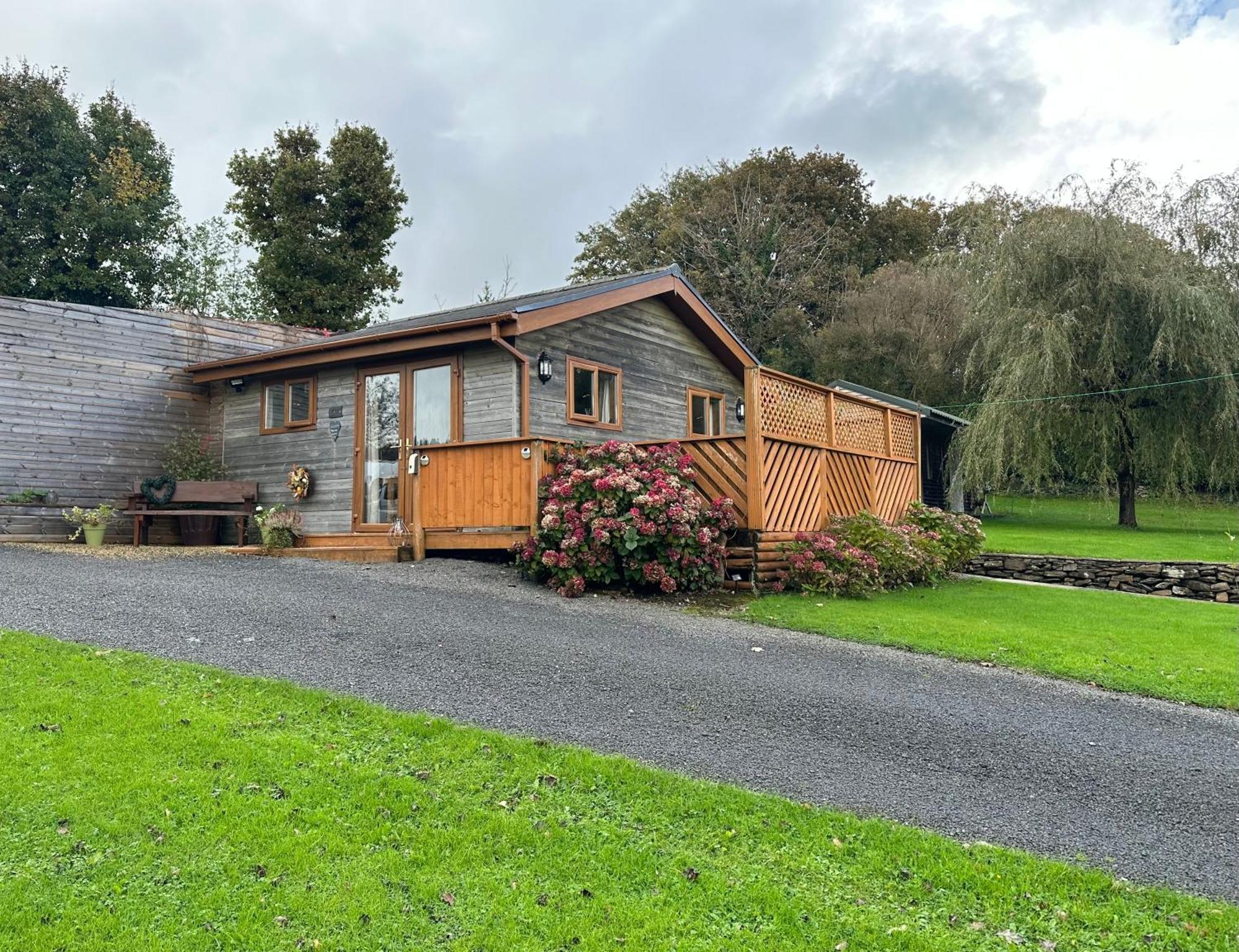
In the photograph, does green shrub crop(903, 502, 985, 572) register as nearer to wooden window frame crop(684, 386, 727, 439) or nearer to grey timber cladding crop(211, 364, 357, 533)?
wooden window frame crop(684, 386, 727, 439)

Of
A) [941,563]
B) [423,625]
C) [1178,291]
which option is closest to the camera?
[423,625]

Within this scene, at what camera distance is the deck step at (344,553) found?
9914 mm

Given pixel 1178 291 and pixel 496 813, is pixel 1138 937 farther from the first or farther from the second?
pixel 1178 291

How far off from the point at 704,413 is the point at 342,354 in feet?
20.2

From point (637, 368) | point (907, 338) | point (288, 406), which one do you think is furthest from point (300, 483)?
point (907, 338)

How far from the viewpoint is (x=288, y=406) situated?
40.0 feet

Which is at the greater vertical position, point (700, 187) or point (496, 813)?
point (700, 187)

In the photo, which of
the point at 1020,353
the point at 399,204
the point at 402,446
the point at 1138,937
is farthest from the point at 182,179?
the point at 1138,937

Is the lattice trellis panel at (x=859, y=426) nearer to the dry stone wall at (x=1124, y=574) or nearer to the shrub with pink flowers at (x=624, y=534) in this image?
the dry stone wall at (x=1124, y=574)

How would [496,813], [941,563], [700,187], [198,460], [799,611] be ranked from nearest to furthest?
[496,813], [799,611], [941,563], [198,460], [700,187]

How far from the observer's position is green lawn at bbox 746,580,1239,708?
578cm

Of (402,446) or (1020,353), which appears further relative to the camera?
(1020,353)

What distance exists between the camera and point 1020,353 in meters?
17.2

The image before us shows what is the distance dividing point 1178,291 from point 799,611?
1365 cm
